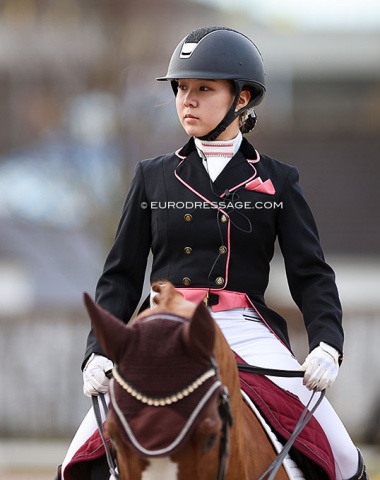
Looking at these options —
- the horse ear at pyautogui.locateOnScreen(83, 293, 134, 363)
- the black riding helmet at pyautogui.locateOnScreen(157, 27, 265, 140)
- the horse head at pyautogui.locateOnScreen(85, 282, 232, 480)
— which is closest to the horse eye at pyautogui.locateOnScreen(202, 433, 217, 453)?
the horse head at pyautogui.locateOnScreen(85, 282, 232, 480)

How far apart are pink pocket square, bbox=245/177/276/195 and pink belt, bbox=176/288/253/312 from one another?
409 mm

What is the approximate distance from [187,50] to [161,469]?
189 centimetres

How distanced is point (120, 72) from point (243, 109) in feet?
37.4

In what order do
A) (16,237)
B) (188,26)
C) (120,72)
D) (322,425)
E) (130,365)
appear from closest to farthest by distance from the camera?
1. (130,365)
2. (322,425)
3. (120,72)
4. (188,26)
5. (16,237)

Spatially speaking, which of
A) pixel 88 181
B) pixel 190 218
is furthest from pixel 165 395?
pixel 88 181

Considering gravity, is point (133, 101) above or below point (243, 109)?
below

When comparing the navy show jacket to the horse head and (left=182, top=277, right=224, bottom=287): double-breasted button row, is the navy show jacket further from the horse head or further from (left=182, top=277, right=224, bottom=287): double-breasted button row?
the horse head

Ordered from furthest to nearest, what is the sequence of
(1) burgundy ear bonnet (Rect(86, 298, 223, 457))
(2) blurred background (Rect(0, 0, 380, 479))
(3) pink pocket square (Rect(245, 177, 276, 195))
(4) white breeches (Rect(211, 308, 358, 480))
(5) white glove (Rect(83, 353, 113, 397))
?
(2) blurred background (Rect(0, 0, 380, 479)) < (3) pink pocket square (Rect(245, 177, 276, 195)) < (4) white breeches (Rect(211, 308, 358, 480)) < (5) white glove (Rect(83, 353, 113, 397)) < (1) burgundy ear bonnet (Rect(86, 298, 223, 457))

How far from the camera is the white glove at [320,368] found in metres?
4.58

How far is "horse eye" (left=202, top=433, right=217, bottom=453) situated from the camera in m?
3.67

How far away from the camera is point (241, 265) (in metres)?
4.88

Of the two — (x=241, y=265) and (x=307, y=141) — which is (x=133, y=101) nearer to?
(x=307, y=141)

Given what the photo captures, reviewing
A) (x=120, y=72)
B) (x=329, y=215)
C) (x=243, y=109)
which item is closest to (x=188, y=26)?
(x=120, y=72)

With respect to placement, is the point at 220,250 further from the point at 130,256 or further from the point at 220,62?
the point at 220,62
